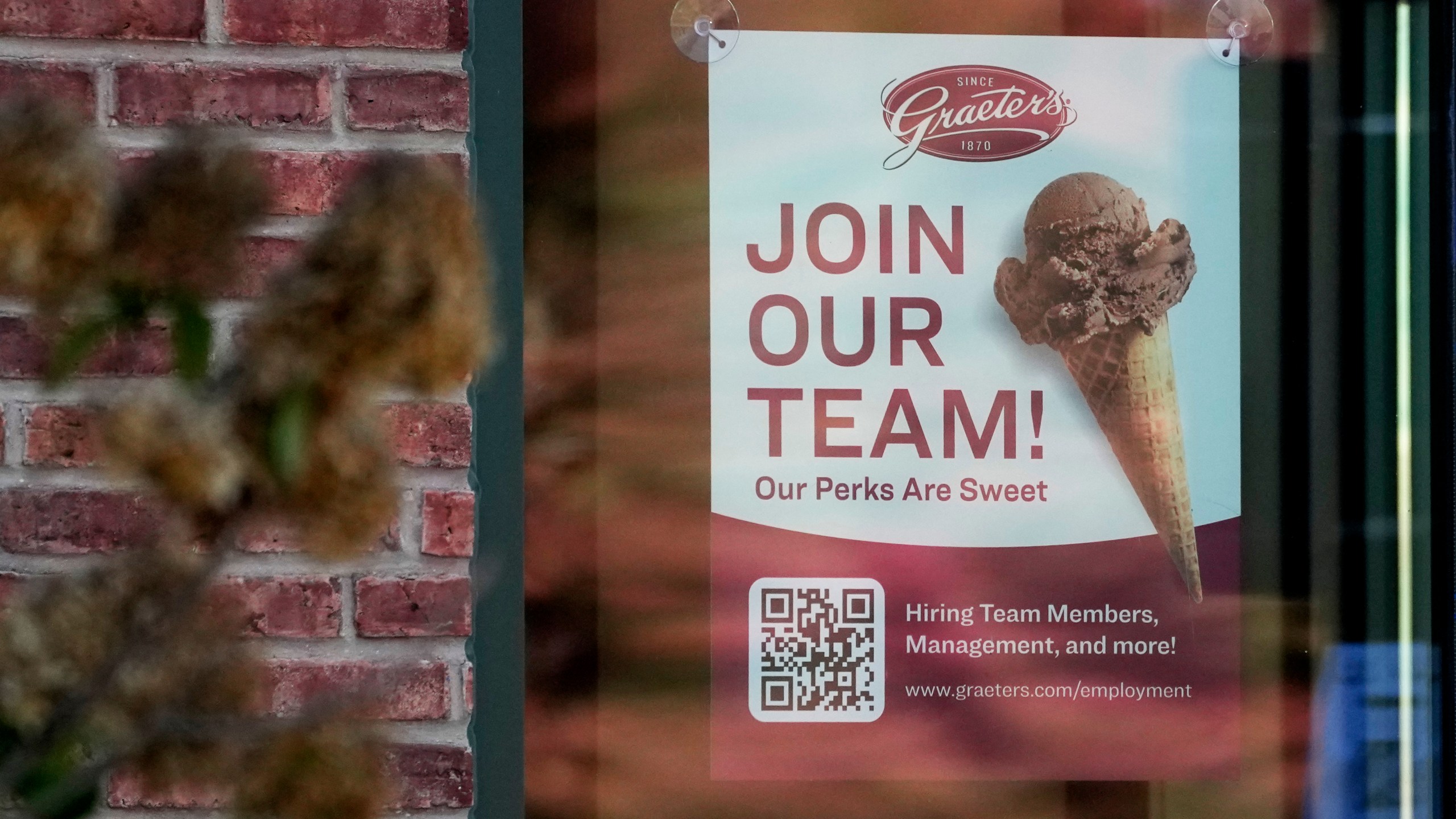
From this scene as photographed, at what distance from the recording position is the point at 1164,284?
60.4 inches

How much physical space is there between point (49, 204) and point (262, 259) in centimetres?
98

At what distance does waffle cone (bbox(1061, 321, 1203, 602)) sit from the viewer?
4.99ft

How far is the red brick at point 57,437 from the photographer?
1.23 meters

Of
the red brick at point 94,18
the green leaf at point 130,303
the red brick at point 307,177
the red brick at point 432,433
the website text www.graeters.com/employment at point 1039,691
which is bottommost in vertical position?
the website text www.graeters.com/employment at point 1039,691

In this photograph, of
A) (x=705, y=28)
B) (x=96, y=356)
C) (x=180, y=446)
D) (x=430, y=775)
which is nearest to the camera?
(x=180, y=446)

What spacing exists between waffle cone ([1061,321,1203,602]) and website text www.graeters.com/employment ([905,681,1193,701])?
0.50 feet

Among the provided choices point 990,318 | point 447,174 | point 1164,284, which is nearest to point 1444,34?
point 1164,284

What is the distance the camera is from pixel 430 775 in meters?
1.31

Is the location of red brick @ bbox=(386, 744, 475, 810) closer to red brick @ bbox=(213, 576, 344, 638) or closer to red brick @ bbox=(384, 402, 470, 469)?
red brick @ bbox=(213, 576, 344, 638)

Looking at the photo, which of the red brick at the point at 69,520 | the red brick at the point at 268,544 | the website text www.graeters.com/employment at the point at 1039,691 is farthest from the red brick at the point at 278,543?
the website text www.graeters.com/employment at the point at 1039,691

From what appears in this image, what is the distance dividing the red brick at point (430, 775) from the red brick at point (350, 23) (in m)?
0.78

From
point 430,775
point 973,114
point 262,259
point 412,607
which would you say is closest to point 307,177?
point 262,259

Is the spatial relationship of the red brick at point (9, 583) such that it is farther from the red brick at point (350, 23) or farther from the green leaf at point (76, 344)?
the green leaf at point (76, 344)

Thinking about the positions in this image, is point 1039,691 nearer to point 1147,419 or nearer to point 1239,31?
point 1147,419
